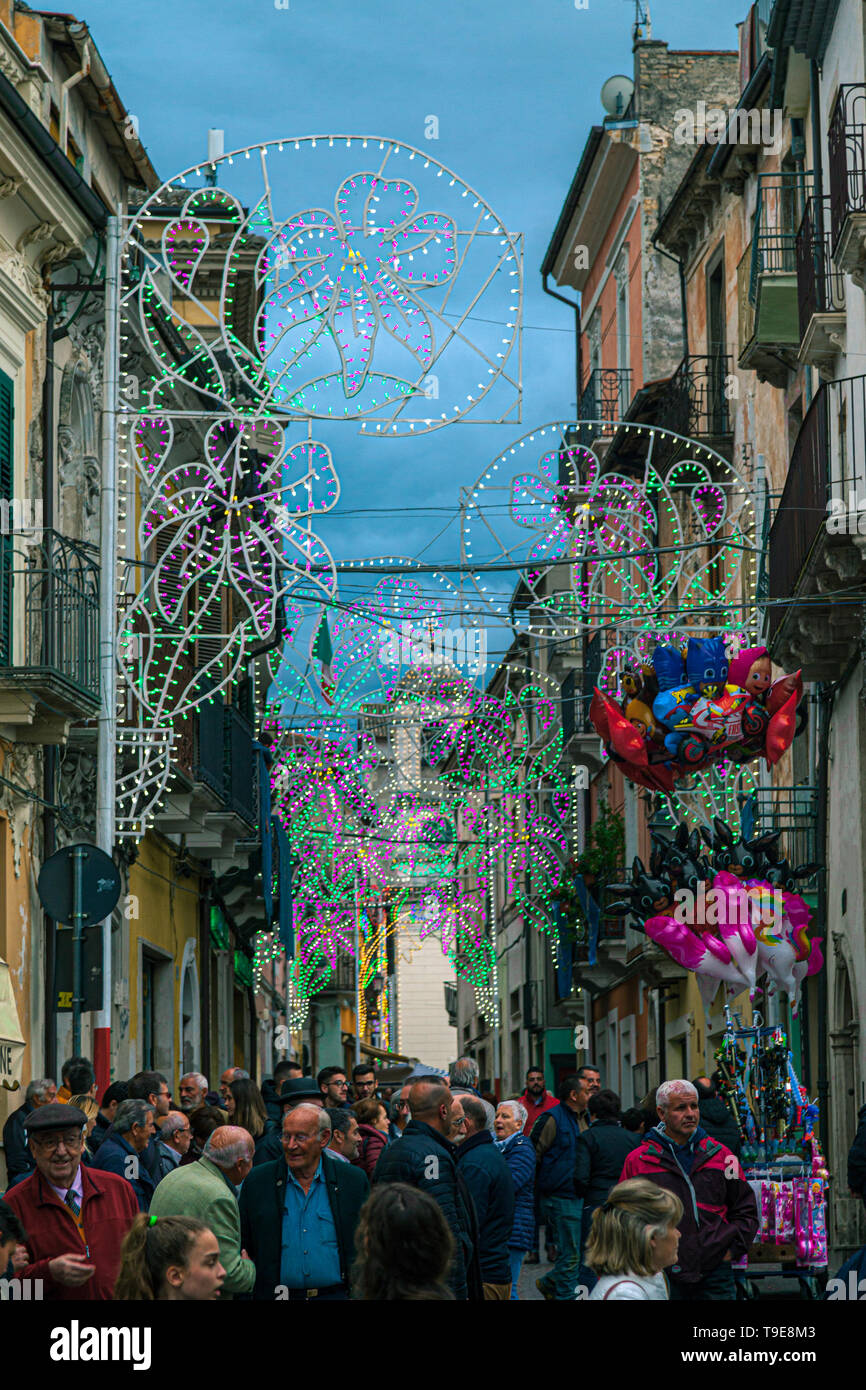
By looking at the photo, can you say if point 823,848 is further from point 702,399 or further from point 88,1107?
point 88,1107

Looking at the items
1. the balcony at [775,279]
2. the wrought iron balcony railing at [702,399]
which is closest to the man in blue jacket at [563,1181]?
the balcony at [775,279]

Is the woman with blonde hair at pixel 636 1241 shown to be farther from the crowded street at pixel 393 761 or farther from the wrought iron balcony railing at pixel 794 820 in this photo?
the wrought iron balcony railing at pixel 794 820

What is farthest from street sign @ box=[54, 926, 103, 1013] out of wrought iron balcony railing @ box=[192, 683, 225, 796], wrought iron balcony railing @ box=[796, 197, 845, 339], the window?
the window

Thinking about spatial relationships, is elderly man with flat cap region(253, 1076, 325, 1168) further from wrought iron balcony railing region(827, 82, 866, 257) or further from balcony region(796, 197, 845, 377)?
balcony region(796, 197, 845, 377)

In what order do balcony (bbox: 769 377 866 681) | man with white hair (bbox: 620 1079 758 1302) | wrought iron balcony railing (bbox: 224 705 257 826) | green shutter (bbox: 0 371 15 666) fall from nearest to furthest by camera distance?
man with white hair (bbox: 620 1079 758 1302) < green shutter (bbox: 0 371 15 666) < balcony (bbox: 769 377 866 681) < wrought iron balcony railing (bbox: 224 705 257 826)

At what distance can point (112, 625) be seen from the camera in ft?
48.1

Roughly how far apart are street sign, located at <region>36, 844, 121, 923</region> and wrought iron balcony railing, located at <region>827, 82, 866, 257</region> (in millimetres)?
7307

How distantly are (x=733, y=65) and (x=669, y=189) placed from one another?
247cm

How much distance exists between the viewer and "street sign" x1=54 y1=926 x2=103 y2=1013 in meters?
12.6

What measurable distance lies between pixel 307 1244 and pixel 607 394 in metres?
28.1

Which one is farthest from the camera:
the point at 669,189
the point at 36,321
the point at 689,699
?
the point at 669,189

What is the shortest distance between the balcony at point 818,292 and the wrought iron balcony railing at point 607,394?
13370 mm
